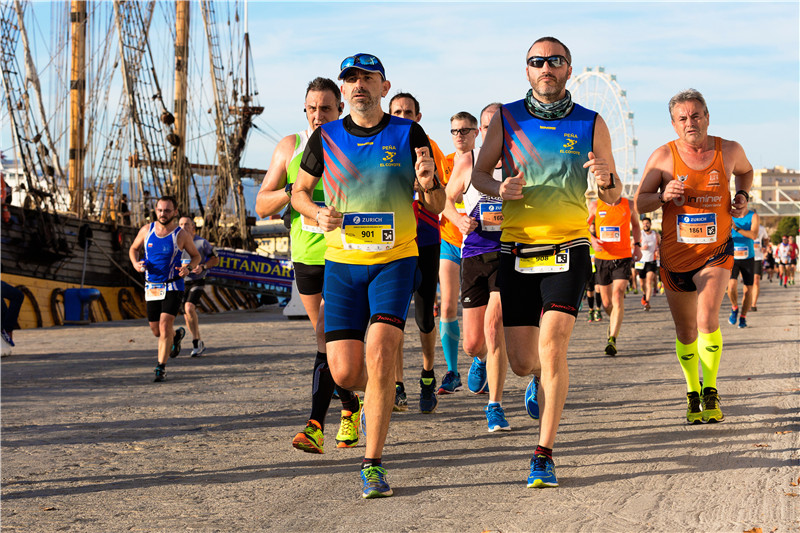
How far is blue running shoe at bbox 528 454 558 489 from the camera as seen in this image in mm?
4879

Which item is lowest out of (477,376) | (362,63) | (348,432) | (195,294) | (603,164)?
(348,432)

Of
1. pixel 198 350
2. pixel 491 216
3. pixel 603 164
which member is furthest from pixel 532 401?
pixel 198 350

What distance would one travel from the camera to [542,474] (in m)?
4.89

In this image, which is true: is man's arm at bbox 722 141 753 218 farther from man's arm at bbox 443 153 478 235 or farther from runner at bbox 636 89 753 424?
man's arm at bbox 443 153 478 235

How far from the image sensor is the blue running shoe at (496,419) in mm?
6621

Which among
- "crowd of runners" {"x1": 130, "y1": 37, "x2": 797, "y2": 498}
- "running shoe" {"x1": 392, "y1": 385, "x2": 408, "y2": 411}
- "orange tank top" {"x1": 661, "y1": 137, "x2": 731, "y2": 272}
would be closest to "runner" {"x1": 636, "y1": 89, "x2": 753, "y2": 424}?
"orange tank top" {"x1": 661, "y1": 137, "x2": 731, "y2": 272}

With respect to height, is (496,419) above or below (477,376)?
below

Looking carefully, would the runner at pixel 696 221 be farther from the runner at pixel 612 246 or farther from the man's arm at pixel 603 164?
Result: the runner at pixel 612 246

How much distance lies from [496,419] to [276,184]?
88.0 inches

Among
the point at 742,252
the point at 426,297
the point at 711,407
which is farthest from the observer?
the point at 742,252

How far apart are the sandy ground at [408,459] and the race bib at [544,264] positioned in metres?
1.12

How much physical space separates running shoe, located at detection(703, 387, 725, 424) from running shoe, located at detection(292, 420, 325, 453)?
278 cm

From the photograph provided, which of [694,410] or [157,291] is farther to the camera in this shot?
[157,291]

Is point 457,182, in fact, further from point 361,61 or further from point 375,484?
point 375,484
